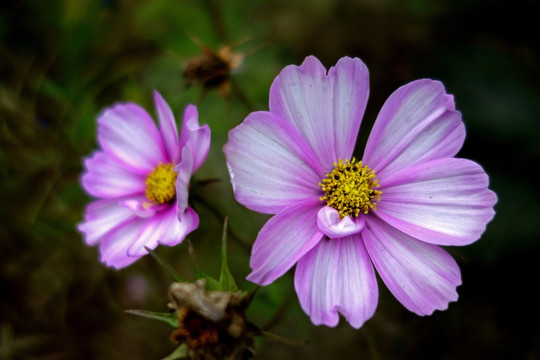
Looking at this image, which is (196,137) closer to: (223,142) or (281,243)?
(281,243)

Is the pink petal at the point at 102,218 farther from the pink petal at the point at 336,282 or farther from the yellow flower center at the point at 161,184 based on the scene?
the pink petal at the point at 336,282

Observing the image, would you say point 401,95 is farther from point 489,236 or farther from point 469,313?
point 469,313

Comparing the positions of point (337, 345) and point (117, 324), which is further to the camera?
point (117, 324)

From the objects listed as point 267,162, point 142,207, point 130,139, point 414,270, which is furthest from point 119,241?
point 414,270

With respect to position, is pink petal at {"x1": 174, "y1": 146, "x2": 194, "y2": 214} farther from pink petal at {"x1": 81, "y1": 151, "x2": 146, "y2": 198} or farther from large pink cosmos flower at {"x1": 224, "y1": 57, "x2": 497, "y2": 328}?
pink petal at {"x1": 81, "y1": 151, "x2": 146, "y2": 198}

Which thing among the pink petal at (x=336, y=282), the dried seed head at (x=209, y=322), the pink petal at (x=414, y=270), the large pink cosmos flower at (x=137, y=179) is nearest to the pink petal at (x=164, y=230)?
the large pink cosmos flower at (x=137, y=179)

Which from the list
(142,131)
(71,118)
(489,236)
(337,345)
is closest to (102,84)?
(71,118)
